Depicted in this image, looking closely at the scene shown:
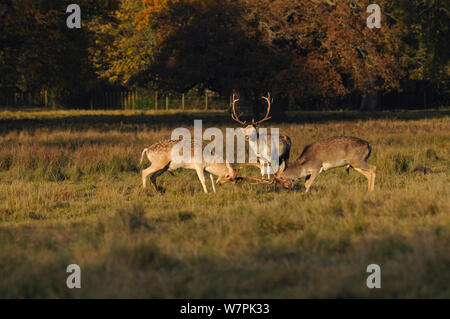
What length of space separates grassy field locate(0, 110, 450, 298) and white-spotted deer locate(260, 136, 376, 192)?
324mm

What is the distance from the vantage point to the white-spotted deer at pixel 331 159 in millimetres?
10484

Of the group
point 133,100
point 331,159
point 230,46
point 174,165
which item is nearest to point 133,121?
point 230,46

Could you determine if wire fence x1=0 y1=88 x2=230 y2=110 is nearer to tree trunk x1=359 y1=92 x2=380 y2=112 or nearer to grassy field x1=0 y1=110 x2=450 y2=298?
tree trunk x1=359 y1=92 x2=380 y2=112

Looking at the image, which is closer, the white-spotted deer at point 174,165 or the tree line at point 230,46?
the white-spotted deer at point 174,165

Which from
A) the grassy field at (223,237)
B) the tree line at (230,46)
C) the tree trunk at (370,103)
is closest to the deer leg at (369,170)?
the grassy field at (223,237)

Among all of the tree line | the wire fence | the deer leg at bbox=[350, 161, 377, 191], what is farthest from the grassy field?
the wire fence

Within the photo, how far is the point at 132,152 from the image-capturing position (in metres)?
15.2

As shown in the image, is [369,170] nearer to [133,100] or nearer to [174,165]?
[174,165]

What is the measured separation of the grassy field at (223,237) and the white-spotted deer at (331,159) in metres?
0.32

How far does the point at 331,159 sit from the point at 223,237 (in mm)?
4058

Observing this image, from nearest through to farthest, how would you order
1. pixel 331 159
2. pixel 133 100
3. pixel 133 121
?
1. pixel 331 159
2. pixel 133 121
3. pixel 133 100

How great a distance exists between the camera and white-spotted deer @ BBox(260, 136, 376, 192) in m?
10.5

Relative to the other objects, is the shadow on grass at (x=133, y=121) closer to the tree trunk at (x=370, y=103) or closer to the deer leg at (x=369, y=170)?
the tree trunk at (x=370, y=103)

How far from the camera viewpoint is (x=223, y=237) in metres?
6.96
